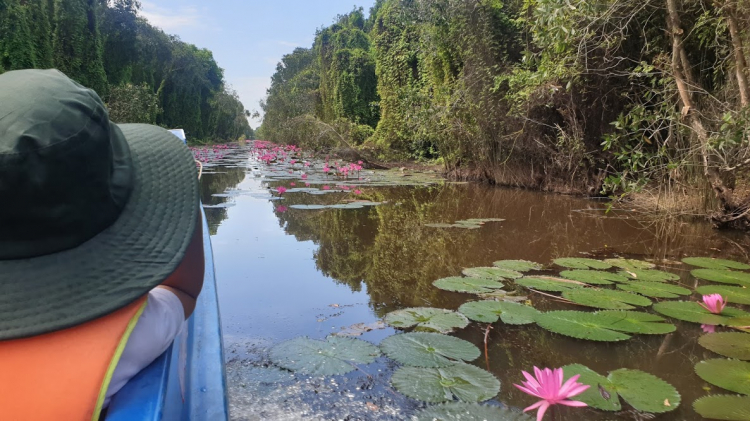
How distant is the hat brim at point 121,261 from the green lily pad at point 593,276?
2312 millimetres

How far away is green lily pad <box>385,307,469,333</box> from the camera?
6.46 ft

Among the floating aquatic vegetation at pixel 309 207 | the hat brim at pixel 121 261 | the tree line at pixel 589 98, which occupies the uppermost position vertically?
the tree line at pixel 589 98

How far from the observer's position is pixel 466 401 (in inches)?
55.1

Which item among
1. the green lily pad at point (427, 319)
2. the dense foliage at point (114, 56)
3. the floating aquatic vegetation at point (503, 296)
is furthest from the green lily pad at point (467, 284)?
the dense foliage at point (114, 56)

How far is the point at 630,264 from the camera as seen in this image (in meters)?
2.91

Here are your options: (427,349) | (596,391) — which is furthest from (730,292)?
(427,349)

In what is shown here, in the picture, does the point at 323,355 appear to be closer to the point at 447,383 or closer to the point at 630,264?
the point at 447,383

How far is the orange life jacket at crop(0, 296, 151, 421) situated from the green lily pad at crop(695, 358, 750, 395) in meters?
1.76

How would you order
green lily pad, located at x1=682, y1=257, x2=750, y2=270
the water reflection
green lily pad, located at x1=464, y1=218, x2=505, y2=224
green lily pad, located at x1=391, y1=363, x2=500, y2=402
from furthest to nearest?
the water reflection
green lily pad, located at x1=464, y1=218, x2=505, y2=224
green lily pad, located at x1=682, y1=257, x2=750, y2=270
green lily pad, located at x1=391, y1=363, x2=500, y2=402

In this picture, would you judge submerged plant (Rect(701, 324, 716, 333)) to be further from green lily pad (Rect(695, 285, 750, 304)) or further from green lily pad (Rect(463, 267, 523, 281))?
green lily pad (Rect(463, 267, 523, 281))

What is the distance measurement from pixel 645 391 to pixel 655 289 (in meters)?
1.16

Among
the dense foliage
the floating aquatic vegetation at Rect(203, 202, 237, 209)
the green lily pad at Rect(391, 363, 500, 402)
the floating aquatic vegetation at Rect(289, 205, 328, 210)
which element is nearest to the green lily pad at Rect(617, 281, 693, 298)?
the green lily pad at Rect(391, 363, 500, 402)

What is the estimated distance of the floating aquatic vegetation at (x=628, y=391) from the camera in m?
1.35

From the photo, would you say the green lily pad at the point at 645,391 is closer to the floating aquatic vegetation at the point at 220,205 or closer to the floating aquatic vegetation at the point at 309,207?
the floating aquatic vegetation at the point at 309,207
